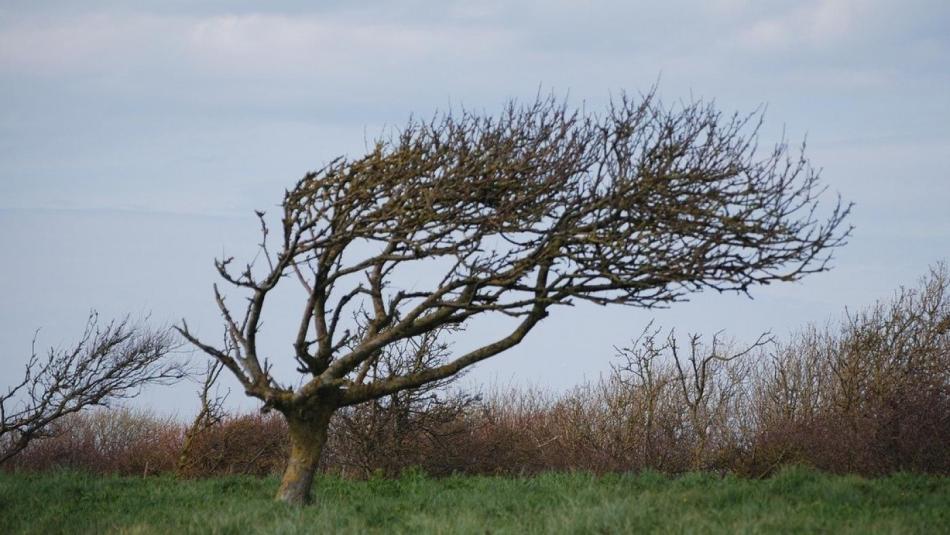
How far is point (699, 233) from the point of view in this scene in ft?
43.9

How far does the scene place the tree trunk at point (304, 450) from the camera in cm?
1469

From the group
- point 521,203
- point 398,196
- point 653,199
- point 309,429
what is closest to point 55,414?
point 309,429

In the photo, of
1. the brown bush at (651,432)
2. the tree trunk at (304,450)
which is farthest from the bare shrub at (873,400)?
Answer: the tree trunk at (304,450)

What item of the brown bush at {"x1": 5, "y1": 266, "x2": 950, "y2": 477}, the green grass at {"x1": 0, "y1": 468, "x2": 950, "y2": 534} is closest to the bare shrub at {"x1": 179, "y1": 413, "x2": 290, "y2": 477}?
the brown bush at {"x1": 5, "y1": 266, "x2": 950, "y2": 477}

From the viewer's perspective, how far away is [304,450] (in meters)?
14.8

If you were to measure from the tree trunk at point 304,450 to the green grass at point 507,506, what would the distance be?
0.52 meters

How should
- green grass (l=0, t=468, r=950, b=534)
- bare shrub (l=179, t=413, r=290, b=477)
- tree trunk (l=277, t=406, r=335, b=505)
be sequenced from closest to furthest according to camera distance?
green grass (l=0, t=468, r=950, b=534)
tree trunk (l=277, t=406, r=335, b=505)
bare shrub (l=179, t=413, r=290, b=477)

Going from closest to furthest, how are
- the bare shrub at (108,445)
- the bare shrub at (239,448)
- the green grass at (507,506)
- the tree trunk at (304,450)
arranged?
the green grass at (507,506)
the tree trunk at (304,450)
the bare shrub at (239,448)
the bare shrub at (108,445)

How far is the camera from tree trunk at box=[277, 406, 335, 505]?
48.2ft

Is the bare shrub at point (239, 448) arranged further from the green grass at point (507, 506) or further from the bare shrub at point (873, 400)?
the bare shrub at point (873, 400)

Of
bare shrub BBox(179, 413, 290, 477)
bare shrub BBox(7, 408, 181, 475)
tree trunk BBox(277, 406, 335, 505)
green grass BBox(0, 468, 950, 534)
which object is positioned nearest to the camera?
green grass BBox(0, 468, 950, 534)

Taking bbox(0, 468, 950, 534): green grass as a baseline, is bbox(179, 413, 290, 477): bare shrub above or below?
above

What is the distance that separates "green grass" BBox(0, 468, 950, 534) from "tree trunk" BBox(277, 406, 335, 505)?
1.72 ft

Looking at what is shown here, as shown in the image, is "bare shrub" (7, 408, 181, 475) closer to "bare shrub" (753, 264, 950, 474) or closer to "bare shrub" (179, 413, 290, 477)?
"bare shrub" (179, 413, 290, 477)
